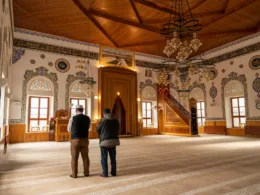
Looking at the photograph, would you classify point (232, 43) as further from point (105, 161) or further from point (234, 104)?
point (105, 161)

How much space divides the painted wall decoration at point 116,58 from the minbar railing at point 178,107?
8.85ft

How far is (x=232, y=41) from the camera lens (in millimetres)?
10336

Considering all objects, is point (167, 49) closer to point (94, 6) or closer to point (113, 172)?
point (113, 172)

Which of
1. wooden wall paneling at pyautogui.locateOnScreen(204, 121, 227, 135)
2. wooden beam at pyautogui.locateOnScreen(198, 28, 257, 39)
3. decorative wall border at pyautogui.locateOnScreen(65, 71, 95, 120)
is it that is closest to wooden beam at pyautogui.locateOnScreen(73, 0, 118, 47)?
decorative wall border at pyautogui.locateOnScreen(65, 71, 95, 120)

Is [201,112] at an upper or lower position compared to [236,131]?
upper

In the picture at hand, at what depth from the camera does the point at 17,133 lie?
8148 mm

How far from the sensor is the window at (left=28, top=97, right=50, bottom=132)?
28.3 ft

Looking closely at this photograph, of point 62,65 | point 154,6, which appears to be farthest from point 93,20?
point 62,65

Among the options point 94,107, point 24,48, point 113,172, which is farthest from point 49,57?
point 113,172

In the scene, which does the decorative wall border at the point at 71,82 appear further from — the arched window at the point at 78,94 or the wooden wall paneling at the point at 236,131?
the wooden wall paneling at the point at 236,131

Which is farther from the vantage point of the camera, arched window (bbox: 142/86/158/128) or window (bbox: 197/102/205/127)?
window (bbox: 197/102/205/127)

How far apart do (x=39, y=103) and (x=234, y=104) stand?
9.36 meters

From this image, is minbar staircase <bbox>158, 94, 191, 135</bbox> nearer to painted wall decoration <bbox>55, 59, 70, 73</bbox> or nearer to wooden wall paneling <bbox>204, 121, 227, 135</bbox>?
wooden wall paneling <bbox>204, 121, 227, 135</bbox>

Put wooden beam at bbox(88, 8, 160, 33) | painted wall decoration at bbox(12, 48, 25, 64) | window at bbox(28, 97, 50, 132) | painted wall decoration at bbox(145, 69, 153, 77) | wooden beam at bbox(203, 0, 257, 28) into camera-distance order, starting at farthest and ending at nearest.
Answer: painted wall decoration at bbox(145, 69, 153, 77)
window at bbox(28, 97, 50, 132)
painted wall decoration at bbox(12, 48, 25, 64)
wooden beam at bbox(88, 8, 160, 33)
wooden beam at bbox(203, 0, 257, 28)
